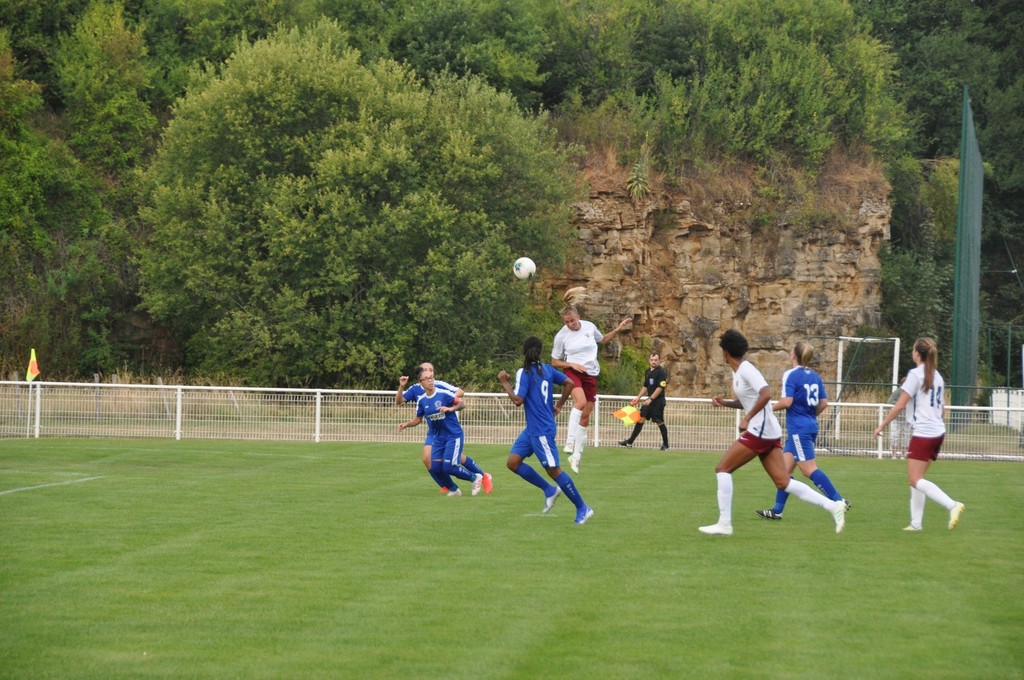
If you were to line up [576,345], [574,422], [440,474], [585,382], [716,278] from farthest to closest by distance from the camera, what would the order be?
[716,278], [574,422], [585,382], [576,345], [440,474]

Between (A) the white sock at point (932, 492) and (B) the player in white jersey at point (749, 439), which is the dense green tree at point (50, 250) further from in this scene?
(A) the white sock at point (932, 492)

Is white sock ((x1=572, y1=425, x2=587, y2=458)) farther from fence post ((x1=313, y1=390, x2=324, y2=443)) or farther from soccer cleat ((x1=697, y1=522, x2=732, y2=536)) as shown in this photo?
fence post ((x1=313, y1=390, x2=324, y2=443))

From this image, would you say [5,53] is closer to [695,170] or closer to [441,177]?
[441,177]

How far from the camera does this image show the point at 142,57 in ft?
170

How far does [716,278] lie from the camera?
52.2 meters

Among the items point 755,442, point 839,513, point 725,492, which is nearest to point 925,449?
point 839,513

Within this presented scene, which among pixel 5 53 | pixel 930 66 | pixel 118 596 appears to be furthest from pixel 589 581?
pixel 930 66

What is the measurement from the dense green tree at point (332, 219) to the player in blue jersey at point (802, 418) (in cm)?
2729

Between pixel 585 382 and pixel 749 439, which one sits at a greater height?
pixel 585 382

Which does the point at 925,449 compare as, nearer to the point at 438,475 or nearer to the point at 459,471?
the point at 459,471

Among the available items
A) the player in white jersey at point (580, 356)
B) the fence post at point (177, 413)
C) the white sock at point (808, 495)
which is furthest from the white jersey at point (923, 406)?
the fence post at point (177, 413)

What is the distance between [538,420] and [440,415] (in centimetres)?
291

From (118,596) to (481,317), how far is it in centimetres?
3453

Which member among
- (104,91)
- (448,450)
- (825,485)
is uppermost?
(104,91)
